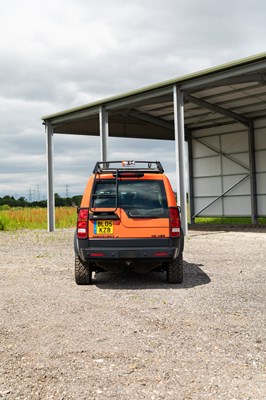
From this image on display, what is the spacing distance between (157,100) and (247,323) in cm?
1457

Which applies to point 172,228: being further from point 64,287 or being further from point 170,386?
point 170,386

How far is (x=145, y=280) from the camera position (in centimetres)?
857

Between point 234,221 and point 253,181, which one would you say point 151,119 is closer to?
point 253,181

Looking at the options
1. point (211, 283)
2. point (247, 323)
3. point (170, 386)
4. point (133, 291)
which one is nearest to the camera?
point (170, 386)

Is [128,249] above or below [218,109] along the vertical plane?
below

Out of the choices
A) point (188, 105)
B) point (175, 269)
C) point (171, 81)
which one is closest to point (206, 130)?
point (188, 105)

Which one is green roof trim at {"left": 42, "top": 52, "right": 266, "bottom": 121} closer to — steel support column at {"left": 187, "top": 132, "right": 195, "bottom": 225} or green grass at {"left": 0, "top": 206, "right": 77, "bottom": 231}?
green grass at {"left": 0, "top": 206, "right": 77, "bottom": 231}

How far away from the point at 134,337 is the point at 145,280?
3627 mm

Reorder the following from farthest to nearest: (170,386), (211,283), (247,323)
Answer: (211,283), (247,323), (170,386)

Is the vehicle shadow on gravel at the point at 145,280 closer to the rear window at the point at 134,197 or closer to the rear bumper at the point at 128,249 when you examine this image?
the rear bumper at the point at 128,249

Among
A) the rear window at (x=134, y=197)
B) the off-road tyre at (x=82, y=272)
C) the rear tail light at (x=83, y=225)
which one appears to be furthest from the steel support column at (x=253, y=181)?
the rear tail light at (x=83, y=225)

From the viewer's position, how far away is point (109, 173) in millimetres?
7988

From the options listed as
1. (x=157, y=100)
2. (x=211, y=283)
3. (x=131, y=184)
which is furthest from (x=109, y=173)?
(x=157, y=100)

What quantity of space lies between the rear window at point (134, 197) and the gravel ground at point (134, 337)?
127cm
